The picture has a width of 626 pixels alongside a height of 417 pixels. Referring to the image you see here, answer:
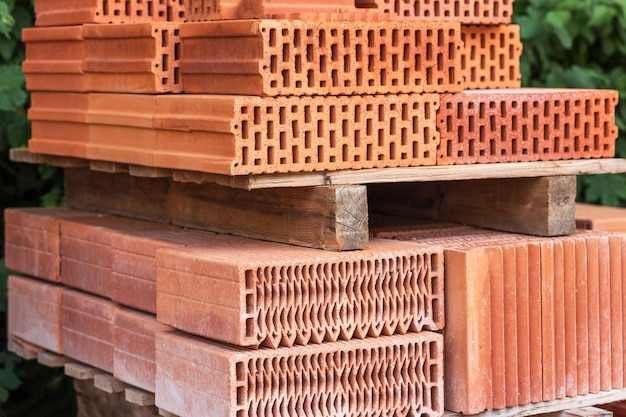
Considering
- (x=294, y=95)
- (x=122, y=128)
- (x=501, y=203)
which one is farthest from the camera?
(x=501, y=203)

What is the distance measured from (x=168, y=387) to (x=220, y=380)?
521 mm

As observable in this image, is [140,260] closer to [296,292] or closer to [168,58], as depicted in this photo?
[168,58]

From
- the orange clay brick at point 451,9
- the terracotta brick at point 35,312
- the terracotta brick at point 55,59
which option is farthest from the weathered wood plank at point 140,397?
the orange clay brick at point 451,9

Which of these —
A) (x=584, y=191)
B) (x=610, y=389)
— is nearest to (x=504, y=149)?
(x=610, y=389)

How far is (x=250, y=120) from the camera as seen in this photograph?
15.1 feet

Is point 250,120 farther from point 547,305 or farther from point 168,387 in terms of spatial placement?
point 547,305

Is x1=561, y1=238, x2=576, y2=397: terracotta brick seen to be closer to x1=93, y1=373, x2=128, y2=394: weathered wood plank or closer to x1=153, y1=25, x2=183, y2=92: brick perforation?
x1=153, y1=25, x2=183, y2=92: brick perforation

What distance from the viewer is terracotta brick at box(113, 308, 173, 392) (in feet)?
17.2

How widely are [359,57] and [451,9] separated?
124cm

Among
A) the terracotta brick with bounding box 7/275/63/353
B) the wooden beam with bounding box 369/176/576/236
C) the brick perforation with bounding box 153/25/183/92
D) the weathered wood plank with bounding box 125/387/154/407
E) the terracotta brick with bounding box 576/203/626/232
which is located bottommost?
the weathered wood plank with bounding box 125/387/154/407

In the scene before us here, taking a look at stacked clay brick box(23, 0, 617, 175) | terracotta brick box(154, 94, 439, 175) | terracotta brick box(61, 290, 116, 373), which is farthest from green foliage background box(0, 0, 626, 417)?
terracotta brick box(154, 94, 439, 175)

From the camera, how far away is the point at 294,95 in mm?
4715

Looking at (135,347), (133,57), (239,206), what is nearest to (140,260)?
(135,347)

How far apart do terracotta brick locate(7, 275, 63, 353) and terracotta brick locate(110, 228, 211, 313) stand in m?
0.69
